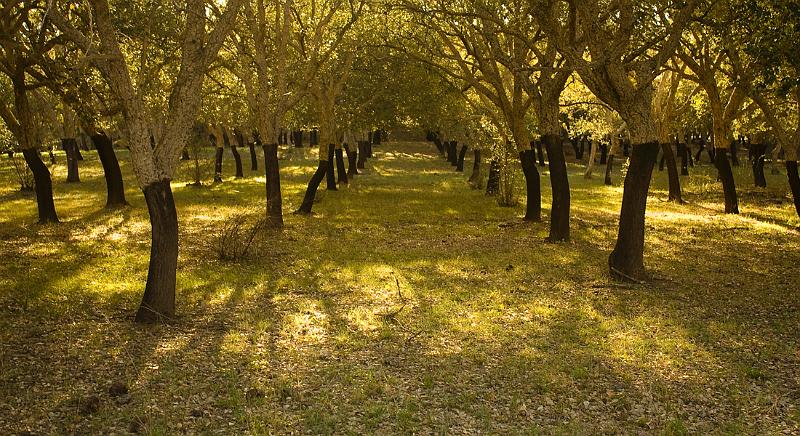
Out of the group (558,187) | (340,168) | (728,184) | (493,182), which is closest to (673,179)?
(728,184)

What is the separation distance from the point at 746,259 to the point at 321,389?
13418 mm

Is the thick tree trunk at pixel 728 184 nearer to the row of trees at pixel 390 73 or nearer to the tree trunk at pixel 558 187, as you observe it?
the row of trees at pixel 390 73

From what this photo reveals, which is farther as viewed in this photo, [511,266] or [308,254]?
[308,254]

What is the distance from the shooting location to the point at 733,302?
12469 millimetres

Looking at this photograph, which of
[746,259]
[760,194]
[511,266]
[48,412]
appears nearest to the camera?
[48,412]

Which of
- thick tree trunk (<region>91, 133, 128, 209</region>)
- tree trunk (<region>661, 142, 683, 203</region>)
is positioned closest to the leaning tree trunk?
thick tree trunk (<region>91, 133, 128, 209</region>)

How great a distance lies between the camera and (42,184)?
21094 mm

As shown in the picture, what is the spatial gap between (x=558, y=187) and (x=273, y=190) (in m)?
9.49

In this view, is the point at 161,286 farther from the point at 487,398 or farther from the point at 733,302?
the point at 733,302

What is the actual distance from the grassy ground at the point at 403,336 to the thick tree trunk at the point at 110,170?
239 inches

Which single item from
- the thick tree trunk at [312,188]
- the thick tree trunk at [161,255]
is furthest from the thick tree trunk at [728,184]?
the thick tree trunk at [161,255]

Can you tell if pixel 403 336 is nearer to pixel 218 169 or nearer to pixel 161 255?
pixel 161 255

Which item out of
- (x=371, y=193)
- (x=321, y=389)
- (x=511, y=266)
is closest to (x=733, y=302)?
(x=511, y=266)

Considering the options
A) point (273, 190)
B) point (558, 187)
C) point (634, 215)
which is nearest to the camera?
point (634, 215)
